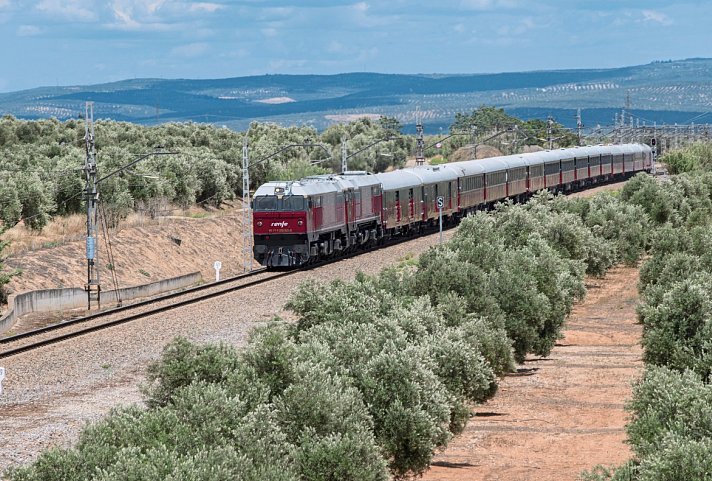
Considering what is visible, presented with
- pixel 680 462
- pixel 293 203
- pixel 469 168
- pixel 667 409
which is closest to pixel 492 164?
pixel 469 168

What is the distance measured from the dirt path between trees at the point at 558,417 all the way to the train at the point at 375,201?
9.70m

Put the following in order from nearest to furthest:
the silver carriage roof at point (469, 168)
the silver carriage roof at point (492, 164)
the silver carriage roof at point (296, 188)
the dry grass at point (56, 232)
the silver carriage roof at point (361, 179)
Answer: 1. the silver carriage roof at point (296, 188)
2. the dry grass at point (56, 232)
3. the silver carriage roof at point (361, 179)
4. the silver carriage roof at point (469, 168)
5. the silver carriage roof at point (492, 164)

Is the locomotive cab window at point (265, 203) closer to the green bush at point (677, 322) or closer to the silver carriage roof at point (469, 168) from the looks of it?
the green bush at point (677, 322)

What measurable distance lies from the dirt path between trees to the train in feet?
31.8

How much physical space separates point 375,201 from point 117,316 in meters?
Answer: 19.3

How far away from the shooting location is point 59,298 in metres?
41.2

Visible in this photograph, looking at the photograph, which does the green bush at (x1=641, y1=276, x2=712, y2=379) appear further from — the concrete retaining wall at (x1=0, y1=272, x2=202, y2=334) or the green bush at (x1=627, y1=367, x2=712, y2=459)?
the concrete retaining wall at (x1=0, y1=272, x2=202, y2=334)

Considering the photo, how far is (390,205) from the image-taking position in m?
57.0

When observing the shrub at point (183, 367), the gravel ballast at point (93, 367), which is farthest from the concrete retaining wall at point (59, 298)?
the shrub at point (183, 367)

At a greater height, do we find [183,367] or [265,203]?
[183,367]

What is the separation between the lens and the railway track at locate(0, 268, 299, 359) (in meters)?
32.6

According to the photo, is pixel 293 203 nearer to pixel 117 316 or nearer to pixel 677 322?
pixel 117 316

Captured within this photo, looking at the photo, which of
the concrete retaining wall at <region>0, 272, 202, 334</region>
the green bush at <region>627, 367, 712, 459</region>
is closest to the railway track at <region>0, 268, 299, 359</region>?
the concrete retaining wall at <region>0, 272, 202, 334</region>

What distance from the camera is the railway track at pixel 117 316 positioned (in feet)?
107
